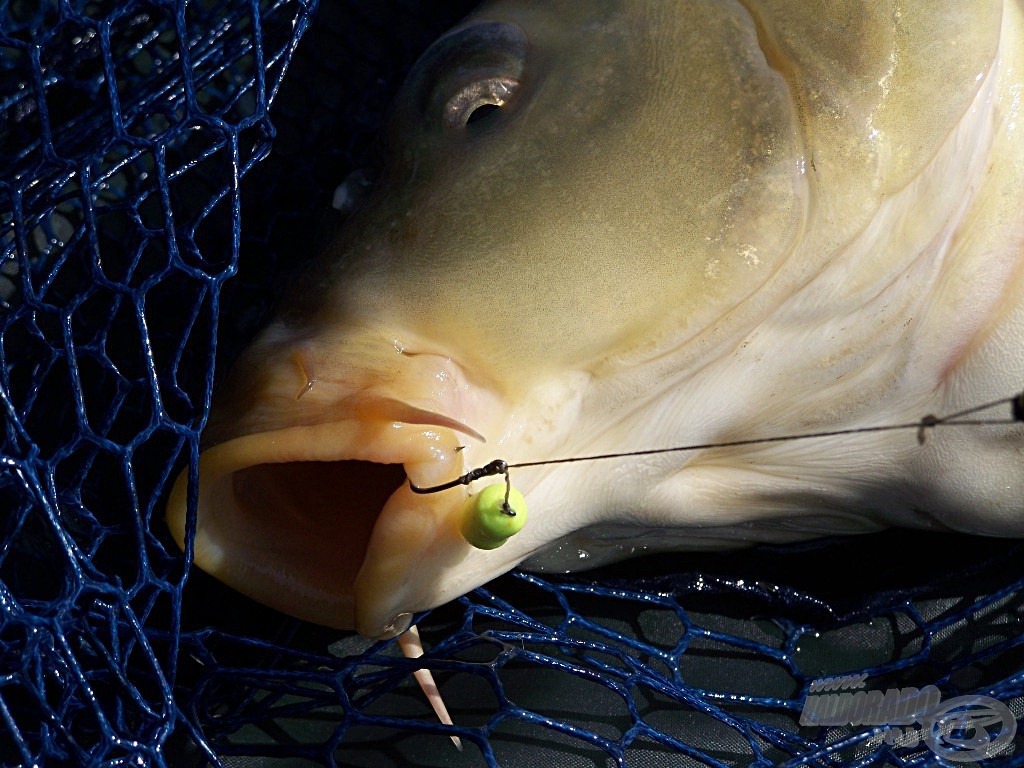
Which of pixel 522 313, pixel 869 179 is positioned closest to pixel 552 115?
pixel 522 313

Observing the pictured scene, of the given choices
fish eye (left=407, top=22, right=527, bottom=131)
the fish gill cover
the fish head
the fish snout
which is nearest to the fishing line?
the fish head

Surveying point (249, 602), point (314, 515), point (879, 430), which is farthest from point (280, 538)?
point (879, 430)

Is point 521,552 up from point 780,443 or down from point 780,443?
down

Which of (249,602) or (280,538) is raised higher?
(280,538)

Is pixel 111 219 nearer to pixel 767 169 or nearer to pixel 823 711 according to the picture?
pixel 767 169

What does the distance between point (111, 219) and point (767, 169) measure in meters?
1.24

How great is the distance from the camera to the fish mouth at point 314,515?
4.32 feet

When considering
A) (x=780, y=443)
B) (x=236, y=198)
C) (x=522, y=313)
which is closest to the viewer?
(x=522, y=313)

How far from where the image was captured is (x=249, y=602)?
1.89 meters

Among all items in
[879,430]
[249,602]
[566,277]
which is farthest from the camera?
[249,602]

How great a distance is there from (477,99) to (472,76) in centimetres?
4

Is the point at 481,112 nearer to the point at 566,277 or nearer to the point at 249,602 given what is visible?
the point at 566,277

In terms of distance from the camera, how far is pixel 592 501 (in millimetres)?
1559

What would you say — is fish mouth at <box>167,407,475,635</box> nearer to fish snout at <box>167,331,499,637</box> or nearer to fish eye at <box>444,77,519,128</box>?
fish snout at <box>167,331,499,637</box>
